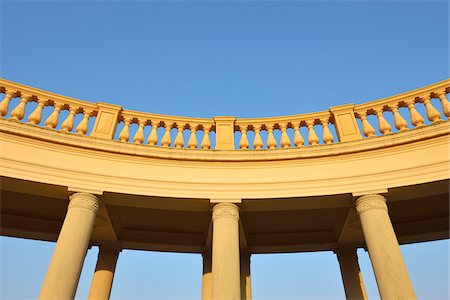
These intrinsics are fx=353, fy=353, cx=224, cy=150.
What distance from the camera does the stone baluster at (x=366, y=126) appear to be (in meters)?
18.8

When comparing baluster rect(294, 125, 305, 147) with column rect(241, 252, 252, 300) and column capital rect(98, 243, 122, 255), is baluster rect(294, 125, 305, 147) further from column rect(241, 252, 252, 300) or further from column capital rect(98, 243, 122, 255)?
column capital rect(98, 243, 122, 255)

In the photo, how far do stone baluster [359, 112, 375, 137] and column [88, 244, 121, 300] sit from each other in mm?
16061

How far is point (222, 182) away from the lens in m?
18.0

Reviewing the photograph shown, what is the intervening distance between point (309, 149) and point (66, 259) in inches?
487

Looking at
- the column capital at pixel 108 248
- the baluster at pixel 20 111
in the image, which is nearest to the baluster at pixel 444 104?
the column capital at pixel 108 248

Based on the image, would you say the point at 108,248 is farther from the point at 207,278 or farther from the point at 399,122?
the point at 399,122

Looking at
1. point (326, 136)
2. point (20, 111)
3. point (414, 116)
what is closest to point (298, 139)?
point (326, 136)

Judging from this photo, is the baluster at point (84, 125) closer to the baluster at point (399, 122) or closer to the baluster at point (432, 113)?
the baluster at point (399, 122)

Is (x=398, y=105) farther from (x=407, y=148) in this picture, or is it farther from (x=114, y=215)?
(x=114, y=215)

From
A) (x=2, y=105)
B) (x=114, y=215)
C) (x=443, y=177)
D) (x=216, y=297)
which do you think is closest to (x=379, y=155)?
(x=443, y=177)

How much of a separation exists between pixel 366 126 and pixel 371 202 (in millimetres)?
4691

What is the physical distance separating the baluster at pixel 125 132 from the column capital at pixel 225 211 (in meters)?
6.01

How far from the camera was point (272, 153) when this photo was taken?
1848 cm

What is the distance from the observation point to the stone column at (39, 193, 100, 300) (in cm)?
1364
